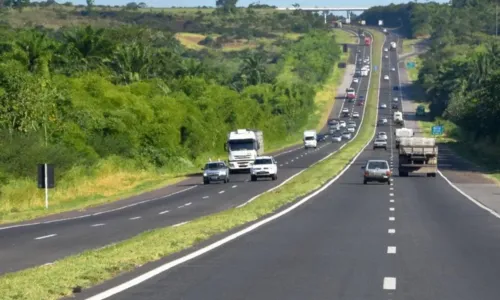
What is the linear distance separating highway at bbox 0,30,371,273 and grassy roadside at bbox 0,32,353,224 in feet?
4.05

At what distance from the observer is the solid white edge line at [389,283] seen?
16.6 metres

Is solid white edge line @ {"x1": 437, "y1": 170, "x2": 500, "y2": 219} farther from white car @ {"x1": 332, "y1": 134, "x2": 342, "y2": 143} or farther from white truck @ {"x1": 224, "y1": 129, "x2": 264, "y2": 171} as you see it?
white car @ {"x1": 332, "y1": 134, "x2": 342, "y2": 143}

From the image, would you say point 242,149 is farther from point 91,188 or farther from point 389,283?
point 389,283

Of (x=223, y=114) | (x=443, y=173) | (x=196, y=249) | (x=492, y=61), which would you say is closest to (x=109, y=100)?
(x=443, y=173)

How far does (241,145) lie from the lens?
236 feet

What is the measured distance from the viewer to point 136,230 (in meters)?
32.5

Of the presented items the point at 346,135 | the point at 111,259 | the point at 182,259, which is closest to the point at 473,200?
the point at 182,259

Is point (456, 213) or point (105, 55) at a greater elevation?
point (105, 55)

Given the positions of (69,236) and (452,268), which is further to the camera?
(69,236)

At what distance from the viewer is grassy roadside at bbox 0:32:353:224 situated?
45781 millimetres

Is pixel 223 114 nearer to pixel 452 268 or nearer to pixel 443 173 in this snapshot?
pixel 443 173

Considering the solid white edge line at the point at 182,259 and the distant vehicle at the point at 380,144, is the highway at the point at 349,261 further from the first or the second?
the distant vehicle at the point at 380,144

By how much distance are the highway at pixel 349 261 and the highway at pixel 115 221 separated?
374cm

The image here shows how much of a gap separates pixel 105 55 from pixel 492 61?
73.4 meters
